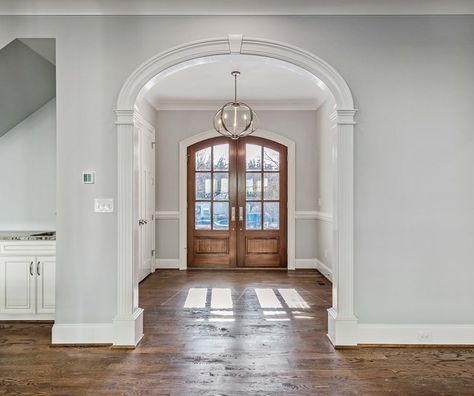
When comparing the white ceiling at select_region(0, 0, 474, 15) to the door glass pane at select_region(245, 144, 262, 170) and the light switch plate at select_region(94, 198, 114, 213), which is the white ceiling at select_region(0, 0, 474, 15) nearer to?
the light switch plate at select_region(94, 198, 114, 213)

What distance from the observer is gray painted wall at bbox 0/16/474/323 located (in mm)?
3295

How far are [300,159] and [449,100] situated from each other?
11.6 ft

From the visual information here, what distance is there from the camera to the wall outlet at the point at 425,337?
3.28 m

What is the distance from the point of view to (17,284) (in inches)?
149

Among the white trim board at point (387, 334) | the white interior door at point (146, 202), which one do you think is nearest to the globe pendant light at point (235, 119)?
the white interior door at point (146, 202)

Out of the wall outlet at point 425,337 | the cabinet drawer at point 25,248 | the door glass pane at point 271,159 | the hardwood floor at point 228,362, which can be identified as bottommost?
the hardwood floor at point 228,362

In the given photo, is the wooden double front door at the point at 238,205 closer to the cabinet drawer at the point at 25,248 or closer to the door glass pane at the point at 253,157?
the door glass pane at the point at 253,157

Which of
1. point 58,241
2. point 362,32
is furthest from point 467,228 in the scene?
point 58,241

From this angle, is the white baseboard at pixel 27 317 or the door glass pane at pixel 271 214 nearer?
the white baseboard at pixel 27 317

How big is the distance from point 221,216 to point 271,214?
916mm

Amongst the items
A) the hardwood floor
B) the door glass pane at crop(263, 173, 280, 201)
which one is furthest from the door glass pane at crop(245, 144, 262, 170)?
the hardwood floor

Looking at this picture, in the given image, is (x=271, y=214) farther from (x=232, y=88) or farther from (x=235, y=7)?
(x=235, y=7)

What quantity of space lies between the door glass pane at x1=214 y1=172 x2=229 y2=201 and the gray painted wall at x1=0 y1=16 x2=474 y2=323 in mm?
3646

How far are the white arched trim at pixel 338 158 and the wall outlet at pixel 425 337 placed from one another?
1.89 ft
